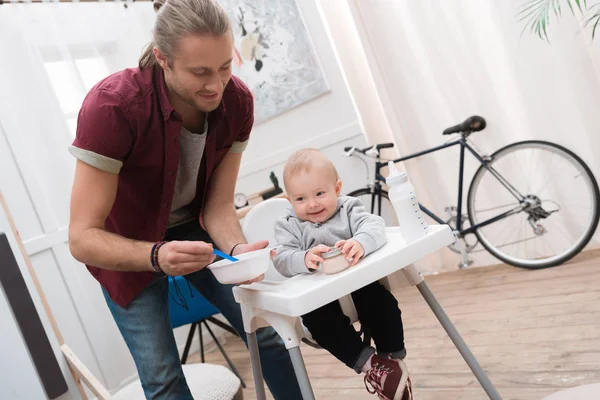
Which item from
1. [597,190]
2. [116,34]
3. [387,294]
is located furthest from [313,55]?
[387,294]

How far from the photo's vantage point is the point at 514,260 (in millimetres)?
2789

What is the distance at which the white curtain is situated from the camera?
8.19 feet

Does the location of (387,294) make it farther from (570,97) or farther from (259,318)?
(570,97)

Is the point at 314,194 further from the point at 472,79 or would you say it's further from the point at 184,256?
the point at 472,79

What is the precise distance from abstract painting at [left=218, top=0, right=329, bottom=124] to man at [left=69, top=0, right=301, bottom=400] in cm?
193

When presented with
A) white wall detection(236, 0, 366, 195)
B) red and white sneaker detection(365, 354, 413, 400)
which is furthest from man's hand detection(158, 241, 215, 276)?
white wall detection(236, 0, 366, 195)

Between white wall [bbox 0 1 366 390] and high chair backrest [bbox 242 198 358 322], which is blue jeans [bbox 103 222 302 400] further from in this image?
white wall [bbox 0 1 366 390]

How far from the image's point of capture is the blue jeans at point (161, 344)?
1310 mm

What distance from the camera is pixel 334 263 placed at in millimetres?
1145

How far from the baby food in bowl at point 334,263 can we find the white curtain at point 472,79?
1875mm

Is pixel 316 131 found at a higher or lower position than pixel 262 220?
higher

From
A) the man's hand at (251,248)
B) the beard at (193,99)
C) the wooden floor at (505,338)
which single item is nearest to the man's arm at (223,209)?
the man's hand at (251,248)

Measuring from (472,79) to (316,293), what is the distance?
2.05 meters

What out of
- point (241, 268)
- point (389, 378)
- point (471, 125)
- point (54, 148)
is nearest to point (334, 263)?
point (241, 268)
